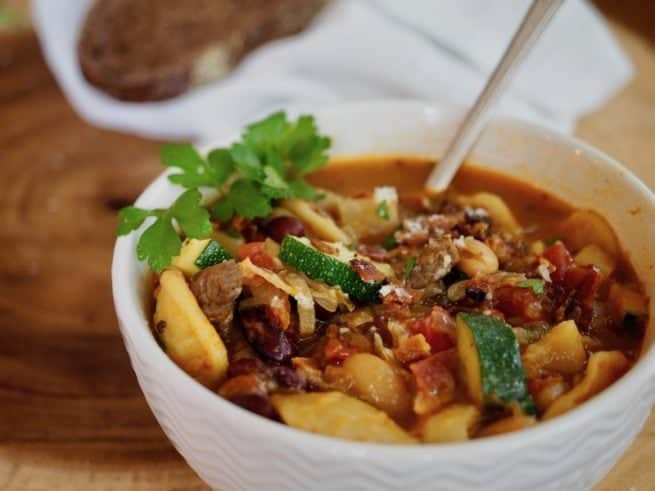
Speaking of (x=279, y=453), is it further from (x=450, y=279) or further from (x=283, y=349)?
(x=450, y=279)

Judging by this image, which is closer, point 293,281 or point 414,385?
point 414,385

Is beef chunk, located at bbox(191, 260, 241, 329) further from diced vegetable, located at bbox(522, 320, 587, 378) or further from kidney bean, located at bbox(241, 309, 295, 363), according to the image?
diced vegetable, located at bbox(522, 320, 587, 378)

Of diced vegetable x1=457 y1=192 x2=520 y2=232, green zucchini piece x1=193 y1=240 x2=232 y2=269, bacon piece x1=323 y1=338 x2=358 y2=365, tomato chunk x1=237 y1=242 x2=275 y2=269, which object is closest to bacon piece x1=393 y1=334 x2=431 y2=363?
bacon piece x1=323 y1=338 x2=358 y2=365

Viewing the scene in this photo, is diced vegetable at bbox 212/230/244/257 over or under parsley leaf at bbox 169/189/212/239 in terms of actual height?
under

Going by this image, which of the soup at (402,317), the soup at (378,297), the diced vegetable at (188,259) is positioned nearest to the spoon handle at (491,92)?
the soup at (378,297)

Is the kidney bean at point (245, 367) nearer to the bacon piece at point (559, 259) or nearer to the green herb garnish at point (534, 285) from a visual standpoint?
the green herb garnish at point (534, 285)

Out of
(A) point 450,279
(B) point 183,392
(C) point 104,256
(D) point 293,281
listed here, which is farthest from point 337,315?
(C) point 104,256
